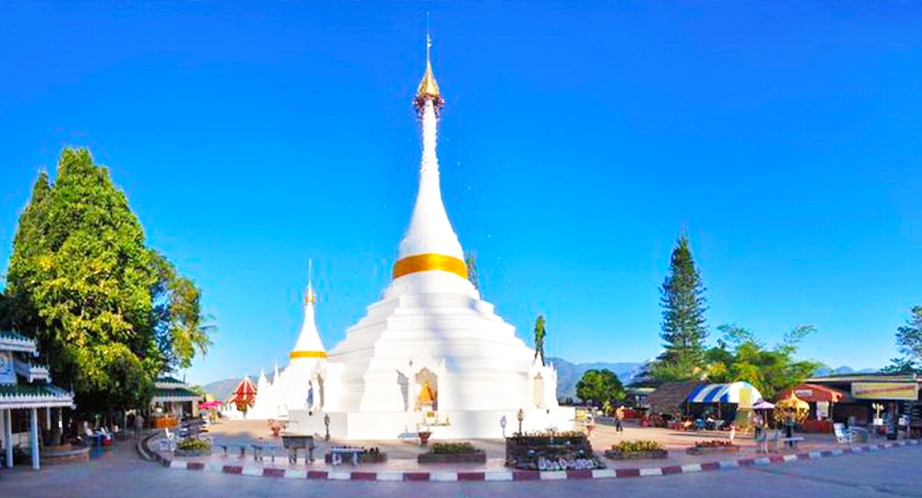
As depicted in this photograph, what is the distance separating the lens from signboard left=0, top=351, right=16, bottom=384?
17.1 metres

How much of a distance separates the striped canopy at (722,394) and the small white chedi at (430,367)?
5783mm

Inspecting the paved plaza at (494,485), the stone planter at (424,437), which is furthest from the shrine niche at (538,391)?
the paved plaza at (494,485)

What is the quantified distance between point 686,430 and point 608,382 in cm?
2234

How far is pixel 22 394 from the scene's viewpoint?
647 inches

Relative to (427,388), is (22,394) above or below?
above

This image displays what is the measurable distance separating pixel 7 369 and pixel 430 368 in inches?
518

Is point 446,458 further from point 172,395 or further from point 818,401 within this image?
point 172,395

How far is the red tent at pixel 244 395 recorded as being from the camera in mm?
54969

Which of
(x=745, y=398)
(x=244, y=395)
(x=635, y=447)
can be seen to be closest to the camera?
(x=635, y=447)

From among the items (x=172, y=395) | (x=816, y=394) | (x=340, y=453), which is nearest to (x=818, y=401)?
(x=816, y=394)

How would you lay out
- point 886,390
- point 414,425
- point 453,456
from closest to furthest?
1. point 453,456
2. point 414,425
3. point 886,390

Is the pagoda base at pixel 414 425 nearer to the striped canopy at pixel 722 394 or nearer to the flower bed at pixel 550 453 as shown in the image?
the flower bed at pixel 550 453

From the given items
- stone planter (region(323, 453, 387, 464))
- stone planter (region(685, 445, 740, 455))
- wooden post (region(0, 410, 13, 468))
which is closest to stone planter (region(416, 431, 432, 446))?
stone planter (region(323, 453, 387, 464))

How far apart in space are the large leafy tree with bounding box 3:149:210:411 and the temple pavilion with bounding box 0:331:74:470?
118 cm
